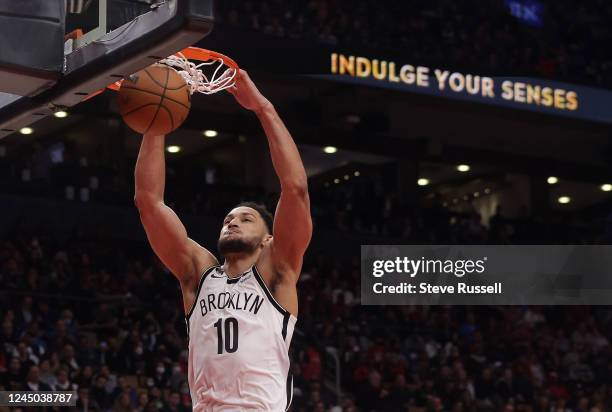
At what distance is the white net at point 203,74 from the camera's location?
17.5ft

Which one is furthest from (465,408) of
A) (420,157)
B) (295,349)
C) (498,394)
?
(420,157)

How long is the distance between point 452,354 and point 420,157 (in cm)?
842

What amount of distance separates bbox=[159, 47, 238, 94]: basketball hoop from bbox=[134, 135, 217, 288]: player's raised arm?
327mm

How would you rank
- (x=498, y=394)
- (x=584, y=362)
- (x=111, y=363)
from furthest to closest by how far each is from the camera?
(x=584, y=362), (x=498, y=394), (x=111, y=363)

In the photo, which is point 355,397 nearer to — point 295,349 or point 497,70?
point 295,349

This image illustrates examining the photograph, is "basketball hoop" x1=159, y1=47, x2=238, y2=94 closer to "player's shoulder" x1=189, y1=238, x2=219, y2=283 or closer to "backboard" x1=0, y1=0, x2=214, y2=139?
"backboard" x1=0, y1=0, x2=214, y2=139

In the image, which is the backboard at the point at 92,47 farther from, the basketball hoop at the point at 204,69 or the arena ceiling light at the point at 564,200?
the arena ceiling light at the point at 564,200

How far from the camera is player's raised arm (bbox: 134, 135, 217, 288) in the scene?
18.0ft

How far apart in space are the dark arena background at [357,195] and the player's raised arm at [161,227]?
7610mm

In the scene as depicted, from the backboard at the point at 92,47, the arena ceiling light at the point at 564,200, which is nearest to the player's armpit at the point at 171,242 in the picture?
the backboard at the point at 92,47

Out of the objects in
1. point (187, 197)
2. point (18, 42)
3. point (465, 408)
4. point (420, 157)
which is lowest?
point (465, 408)

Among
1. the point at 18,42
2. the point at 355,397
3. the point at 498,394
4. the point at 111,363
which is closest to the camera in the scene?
the point at 18,42

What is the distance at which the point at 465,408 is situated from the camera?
16.6 m

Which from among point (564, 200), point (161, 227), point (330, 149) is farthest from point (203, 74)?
point (564, 200)
